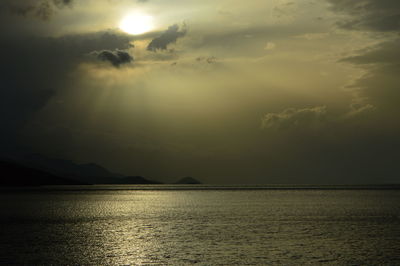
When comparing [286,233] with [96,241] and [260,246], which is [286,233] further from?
[96,241]

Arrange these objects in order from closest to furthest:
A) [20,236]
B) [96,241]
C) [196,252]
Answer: [196,252], [96,241], [20,236]

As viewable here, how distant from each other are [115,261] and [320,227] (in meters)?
49.2

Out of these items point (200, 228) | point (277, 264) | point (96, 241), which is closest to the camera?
point (277, 264)

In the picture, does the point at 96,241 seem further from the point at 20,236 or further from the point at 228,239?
the point at 228,239

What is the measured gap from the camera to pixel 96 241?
225 feet

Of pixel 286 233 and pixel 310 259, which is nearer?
pixel 310 259

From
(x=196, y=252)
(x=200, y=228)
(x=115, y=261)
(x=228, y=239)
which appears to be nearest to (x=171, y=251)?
(x=196, y=252)

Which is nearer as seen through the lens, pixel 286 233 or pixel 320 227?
pixel 286 233

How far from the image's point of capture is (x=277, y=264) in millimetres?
49000

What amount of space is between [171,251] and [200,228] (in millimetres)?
27952

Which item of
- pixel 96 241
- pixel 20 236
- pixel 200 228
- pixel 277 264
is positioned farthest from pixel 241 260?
pixel 20 236

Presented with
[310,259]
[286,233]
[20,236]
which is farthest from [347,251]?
[20,236]

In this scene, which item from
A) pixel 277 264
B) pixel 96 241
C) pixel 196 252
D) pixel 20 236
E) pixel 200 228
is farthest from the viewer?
pixel 200 228

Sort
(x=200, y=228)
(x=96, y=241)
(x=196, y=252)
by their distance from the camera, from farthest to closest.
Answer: (x=200, y=228), (x=96, y=241), (x=196, y=252)
